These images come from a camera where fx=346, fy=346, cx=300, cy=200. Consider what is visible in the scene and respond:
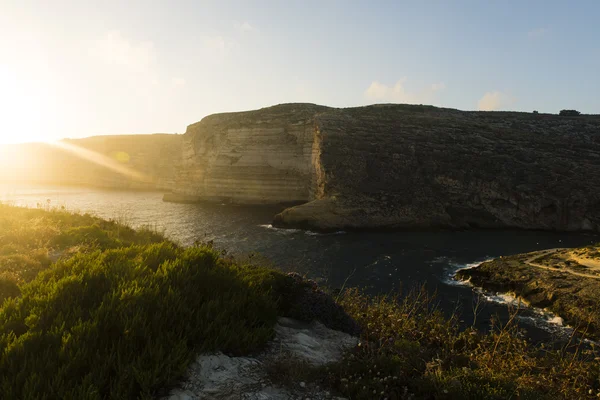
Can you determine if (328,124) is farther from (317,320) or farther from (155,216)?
(317,320)

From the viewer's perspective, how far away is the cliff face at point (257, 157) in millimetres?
49625

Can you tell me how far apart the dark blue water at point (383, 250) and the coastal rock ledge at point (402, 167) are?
3373mm

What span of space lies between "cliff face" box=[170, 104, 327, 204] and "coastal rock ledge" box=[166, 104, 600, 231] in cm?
15

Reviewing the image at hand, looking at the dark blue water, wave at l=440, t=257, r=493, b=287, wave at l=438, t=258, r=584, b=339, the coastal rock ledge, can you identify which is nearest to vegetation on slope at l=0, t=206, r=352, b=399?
the dark blue water

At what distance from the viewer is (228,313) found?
17.7 ft

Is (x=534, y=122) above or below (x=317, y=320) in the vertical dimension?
above

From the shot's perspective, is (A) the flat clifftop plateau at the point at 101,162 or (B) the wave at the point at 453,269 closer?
(B) the wave at the point at 453,269

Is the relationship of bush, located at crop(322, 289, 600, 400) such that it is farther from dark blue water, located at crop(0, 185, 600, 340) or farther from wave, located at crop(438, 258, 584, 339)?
dark blue water, located at crop(0, 185, 600, 340)

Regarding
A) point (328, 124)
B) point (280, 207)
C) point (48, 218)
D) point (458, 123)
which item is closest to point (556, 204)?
point (458, 123)

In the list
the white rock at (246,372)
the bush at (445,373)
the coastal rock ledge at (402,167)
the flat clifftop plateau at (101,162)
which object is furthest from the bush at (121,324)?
the flat clifftop plateau at (101,162)

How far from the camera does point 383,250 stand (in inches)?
1035

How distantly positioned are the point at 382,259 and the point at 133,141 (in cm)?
9258

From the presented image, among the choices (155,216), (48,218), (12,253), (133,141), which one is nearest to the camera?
(12,253)

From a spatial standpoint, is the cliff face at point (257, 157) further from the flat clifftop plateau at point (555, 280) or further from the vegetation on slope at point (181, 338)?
the vegetation on slope at point (181, 338)
